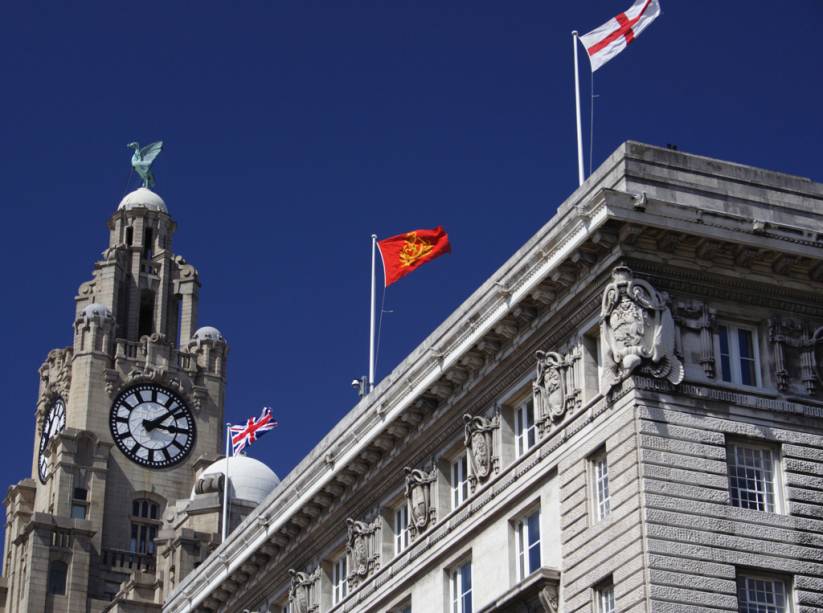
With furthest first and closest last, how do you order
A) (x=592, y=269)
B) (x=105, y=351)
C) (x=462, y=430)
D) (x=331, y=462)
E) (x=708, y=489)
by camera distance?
1. (x=105, y=351)
2. (x=331, y=462)
3. (x=462, y=430)
4. (x=592, y=269)
5. (x=708, y=489)

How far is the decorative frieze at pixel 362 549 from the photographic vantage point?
210 feet

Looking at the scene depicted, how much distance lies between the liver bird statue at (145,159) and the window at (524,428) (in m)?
100

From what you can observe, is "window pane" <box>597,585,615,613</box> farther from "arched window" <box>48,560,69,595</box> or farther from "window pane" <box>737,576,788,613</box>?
"arched window" <box>48,560,69,595</box>

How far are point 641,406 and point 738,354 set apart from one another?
378 cm

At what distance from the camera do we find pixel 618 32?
196ft

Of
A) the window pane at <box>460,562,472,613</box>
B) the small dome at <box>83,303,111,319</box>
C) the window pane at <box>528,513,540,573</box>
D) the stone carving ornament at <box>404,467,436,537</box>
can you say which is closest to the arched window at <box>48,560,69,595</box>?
the small dome at <box>83,303,111,319</box>

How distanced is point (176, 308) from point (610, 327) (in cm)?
9889

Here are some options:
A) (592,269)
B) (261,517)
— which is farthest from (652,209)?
(261,517)

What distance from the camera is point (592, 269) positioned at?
5234 centimetres

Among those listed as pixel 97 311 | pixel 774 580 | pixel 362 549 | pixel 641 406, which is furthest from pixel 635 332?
pixel 97 311

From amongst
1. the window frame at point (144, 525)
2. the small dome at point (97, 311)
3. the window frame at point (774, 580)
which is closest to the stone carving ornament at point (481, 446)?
the window frame at point (774, 580)

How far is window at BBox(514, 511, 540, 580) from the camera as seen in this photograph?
53.9 meters

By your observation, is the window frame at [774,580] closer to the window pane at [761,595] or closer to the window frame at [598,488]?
the window pane at [761,595]

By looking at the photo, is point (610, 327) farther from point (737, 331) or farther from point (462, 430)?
point (462, 430)
